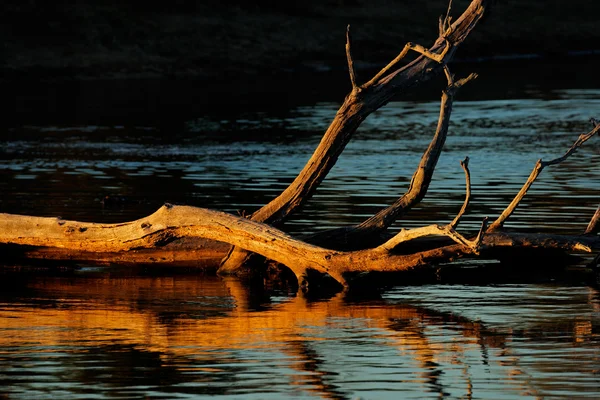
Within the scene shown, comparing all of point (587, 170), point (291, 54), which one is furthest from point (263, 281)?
point (291, 54)

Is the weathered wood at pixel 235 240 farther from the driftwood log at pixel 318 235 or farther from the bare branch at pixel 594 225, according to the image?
the bare branch at pixel 594 225

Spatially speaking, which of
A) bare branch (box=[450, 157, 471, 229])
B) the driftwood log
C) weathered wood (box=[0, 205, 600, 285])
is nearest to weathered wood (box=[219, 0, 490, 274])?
the driftwood log

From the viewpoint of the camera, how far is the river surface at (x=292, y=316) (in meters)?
9.39

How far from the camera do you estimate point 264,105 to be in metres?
36.5

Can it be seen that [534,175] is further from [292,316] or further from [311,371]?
[311,371]

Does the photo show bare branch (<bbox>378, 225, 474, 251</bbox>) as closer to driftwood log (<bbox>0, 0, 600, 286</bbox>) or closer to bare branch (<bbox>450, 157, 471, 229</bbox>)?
bare branch (<bbox>450, 157, 471, 229</bbox>)

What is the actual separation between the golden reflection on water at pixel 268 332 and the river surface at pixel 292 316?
17 millimetres

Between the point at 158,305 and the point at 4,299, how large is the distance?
1.34 meters

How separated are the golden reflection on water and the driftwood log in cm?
35

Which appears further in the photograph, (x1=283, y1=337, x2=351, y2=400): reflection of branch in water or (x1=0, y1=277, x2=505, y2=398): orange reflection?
(x1=0, y1=277, x2=505, y2=398): orange reflection

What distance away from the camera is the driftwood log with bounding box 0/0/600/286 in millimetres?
12789

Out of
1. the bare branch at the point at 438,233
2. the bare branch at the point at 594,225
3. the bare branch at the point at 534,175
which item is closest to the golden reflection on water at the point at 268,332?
the bare branch at the point at 438,233

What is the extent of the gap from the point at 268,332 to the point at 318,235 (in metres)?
2.56

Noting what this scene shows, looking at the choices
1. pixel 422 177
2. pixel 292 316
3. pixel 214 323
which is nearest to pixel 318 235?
pixel 422 177
